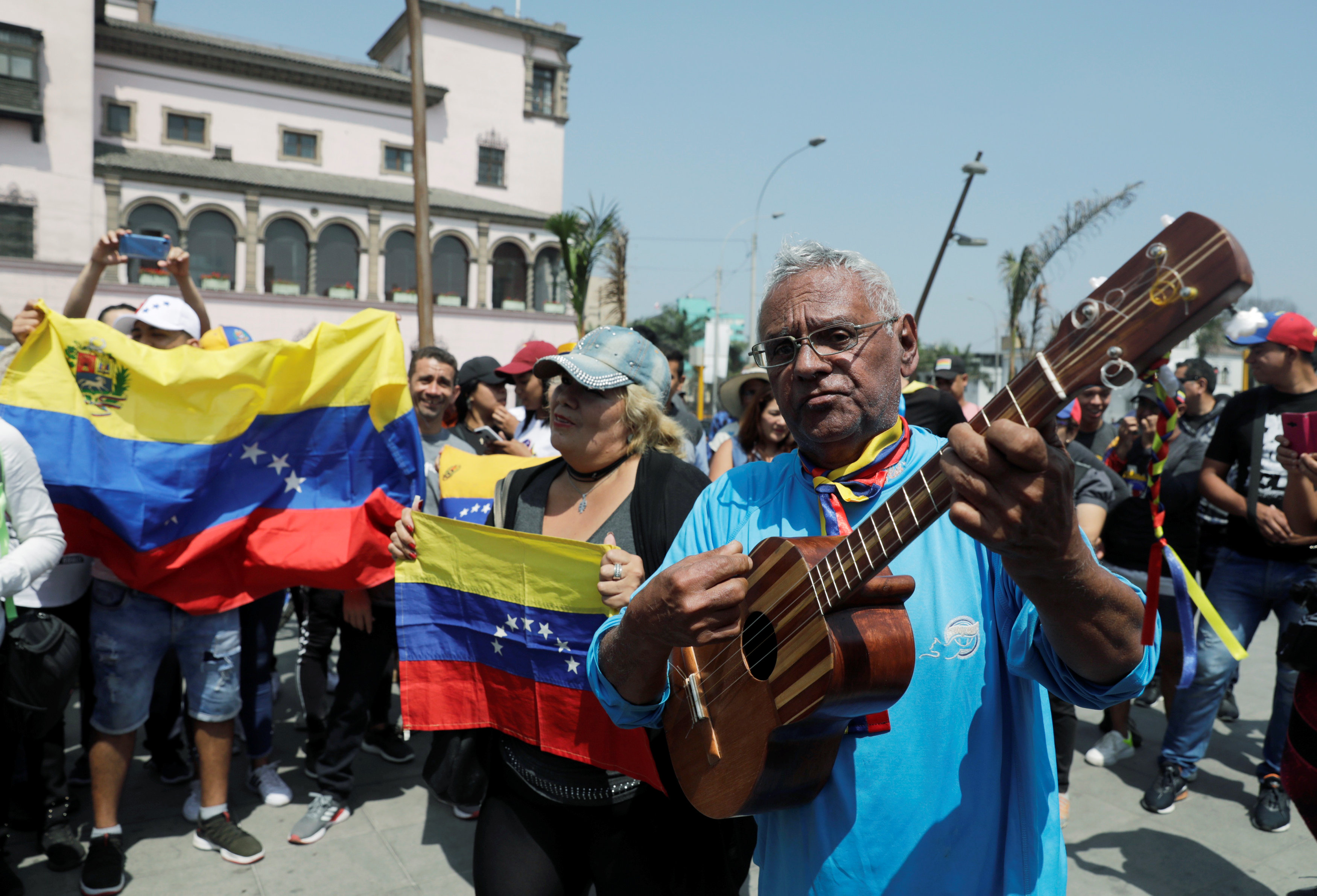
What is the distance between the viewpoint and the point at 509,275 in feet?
137

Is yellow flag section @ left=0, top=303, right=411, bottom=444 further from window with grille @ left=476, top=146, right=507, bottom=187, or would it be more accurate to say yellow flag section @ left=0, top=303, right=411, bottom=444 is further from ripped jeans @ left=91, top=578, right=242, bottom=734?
window with grille @ left=476, top=146, right=507, bottom=187

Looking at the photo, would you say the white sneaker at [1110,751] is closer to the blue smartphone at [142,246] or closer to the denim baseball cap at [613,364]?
the denim baseball cap at [613,364]

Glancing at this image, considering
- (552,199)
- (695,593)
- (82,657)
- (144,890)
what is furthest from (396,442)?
(552,199)

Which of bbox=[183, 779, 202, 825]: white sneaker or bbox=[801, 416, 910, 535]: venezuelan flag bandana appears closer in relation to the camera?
Answer: bbox=[801, 416, 910, 535]: venezuelan flag bandana

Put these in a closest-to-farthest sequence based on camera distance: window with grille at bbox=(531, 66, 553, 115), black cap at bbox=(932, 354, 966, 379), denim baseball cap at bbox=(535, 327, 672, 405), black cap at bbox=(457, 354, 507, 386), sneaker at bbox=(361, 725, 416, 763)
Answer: denim baseball cap at bbox=(535, 327, 672, 405) < sneaker at bbox=(361, 725, 416, 763) < black cap at bbox=(457, 354, 507, 386) < black cap at bbox=(932, 354, 966, 379) < window with grille at bbox=(531, 66, 553, 115)

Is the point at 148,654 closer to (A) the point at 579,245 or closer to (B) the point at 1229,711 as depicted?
(B) the point at 1229,711

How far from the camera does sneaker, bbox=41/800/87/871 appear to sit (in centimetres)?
395

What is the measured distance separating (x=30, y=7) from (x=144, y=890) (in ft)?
125

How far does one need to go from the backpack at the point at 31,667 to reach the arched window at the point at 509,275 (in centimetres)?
3826

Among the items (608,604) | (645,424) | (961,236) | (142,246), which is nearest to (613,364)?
(645,424)

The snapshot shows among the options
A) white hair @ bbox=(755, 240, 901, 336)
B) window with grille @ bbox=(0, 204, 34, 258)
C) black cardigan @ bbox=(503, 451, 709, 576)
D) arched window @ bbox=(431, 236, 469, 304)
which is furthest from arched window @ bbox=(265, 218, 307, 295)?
white hair @ bbox=(755, 240, 901, 336)

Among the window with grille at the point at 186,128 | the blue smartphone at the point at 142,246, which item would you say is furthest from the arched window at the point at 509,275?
the blue smartphone at the point at 142,246

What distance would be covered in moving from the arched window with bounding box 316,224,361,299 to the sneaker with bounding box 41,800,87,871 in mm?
35788

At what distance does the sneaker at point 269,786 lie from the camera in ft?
15.4
